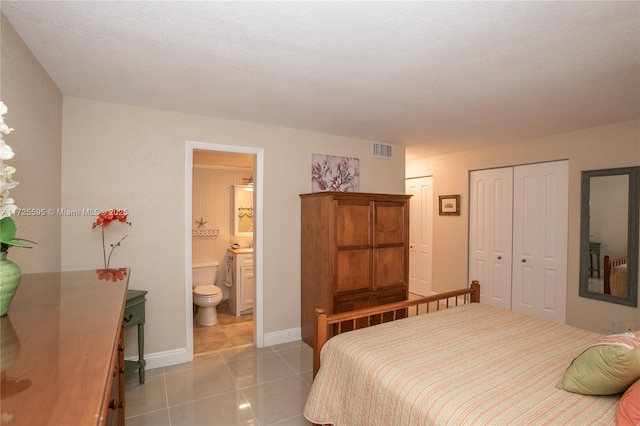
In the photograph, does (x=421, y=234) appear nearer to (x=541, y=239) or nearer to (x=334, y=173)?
(x=541, y=239)

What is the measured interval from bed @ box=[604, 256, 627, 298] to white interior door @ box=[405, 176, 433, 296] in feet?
7.58

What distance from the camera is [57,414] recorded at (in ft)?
1.89

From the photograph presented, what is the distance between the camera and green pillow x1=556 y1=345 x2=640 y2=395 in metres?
1.34

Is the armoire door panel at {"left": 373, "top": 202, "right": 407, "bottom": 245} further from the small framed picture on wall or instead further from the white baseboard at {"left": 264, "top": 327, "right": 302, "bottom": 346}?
the small framed picture on wall

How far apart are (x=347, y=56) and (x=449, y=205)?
3746 millimetres

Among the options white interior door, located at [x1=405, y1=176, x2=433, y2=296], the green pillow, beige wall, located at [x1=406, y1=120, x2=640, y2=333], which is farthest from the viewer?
white interior door, located at [x1=405, y1=176, x2=433, y2=296]

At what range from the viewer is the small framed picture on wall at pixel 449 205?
4.93 meters

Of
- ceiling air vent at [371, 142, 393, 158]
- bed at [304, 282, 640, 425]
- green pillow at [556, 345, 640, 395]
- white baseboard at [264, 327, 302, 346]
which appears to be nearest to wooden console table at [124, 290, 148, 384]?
white baseboard at [264, 327, 302, 346]

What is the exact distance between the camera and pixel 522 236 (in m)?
4.18

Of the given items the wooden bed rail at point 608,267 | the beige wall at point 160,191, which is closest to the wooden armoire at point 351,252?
the beige wall at point 160,191

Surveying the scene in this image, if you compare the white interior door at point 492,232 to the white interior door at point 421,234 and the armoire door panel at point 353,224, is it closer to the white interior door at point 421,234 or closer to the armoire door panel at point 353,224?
the white interior door at point 421,234

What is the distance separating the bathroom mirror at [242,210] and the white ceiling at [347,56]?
220 cm

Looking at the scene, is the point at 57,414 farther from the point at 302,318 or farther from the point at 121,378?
the point at 302,318

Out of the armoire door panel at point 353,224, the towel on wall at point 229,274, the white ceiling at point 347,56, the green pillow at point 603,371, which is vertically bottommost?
the towel on wall at point 229,274
